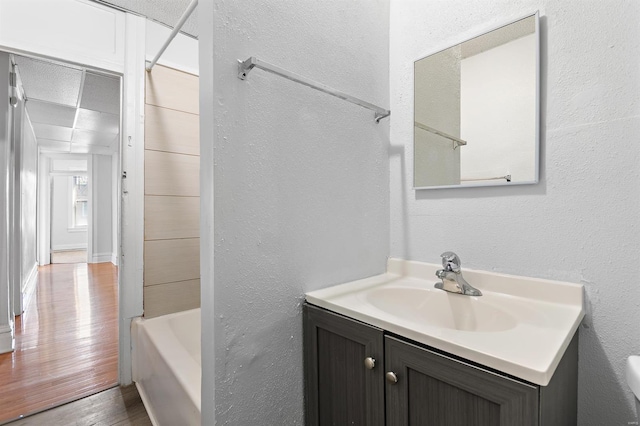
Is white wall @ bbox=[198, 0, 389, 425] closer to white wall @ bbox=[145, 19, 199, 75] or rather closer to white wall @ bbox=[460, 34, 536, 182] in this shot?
white wall @ bbox=[460, 34, 536, 182]

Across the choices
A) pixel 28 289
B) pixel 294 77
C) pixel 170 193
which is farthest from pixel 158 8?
pixel 28 289

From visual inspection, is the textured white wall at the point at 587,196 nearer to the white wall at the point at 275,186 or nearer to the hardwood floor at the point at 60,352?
the white wall at the point at 275,186

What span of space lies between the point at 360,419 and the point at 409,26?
153 centimetres

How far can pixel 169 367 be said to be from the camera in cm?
128

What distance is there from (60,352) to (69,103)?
2.61 m

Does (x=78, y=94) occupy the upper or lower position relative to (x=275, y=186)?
upper

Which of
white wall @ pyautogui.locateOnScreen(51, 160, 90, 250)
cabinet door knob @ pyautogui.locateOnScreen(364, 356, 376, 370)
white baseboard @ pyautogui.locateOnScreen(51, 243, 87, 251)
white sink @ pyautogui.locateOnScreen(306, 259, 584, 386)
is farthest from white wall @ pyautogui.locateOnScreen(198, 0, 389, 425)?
white baseboard @ pyautogui.locateOnScreen(51, 243, 87, 251)

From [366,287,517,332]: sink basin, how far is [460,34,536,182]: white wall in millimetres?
456

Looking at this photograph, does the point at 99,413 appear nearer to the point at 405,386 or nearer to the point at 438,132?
the point at 405,386

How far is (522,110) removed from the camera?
Result: 3.43ft

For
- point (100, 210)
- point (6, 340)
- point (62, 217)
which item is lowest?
point (6, 340)

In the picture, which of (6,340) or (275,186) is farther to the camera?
(6,340)

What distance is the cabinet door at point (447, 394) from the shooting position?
0.59 m

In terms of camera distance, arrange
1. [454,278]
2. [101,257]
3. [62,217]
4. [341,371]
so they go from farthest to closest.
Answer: [62,217]
[101,257]
[454,278]
[341,371]
